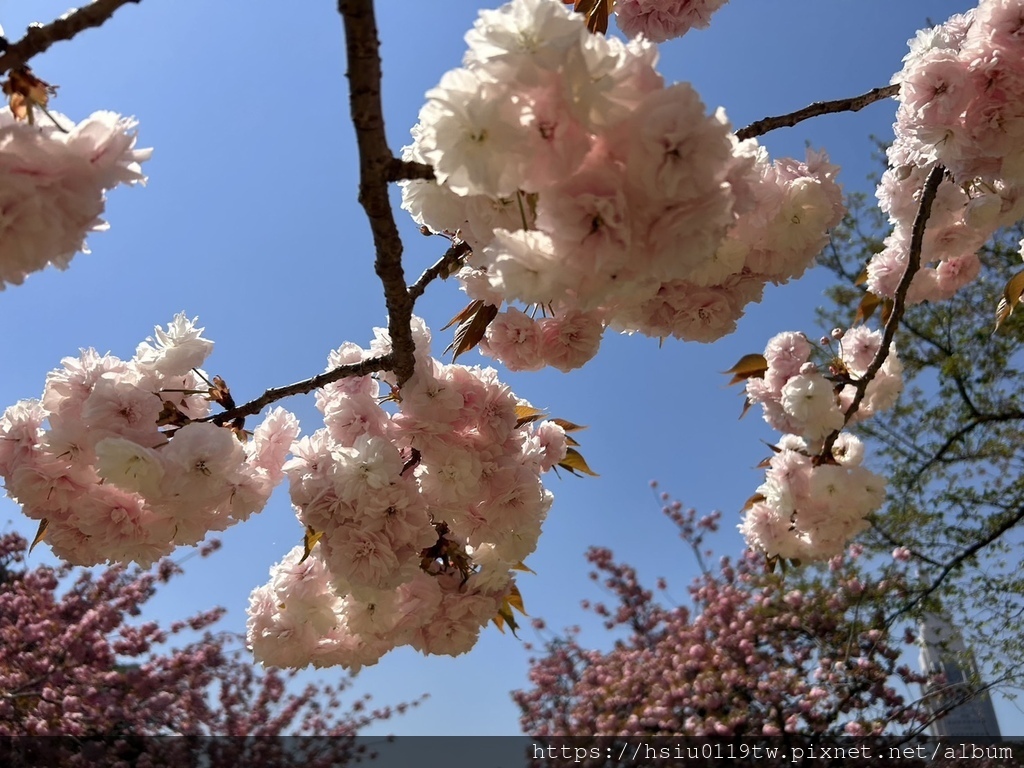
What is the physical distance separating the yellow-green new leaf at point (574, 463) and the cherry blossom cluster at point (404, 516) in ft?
0.56

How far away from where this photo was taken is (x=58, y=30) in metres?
0.71

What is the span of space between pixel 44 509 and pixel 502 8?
3.87ft

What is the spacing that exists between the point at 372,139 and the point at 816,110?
100 cm

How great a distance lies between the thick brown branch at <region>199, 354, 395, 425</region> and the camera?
1.15 m

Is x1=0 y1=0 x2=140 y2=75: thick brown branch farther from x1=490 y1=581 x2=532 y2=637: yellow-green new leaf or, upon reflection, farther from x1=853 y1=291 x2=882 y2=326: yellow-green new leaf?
x1=853 y1=291 x2=882 y2=326: yellow-green new leaf

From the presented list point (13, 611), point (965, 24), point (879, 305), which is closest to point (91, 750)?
point (13, 611)

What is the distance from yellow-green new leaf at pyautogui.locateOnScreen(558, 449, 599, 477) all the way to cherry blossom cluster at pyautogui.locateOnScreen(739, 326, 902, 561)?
0.89 metres

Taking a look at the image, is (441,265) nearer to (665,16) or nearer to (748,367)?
(665,16)

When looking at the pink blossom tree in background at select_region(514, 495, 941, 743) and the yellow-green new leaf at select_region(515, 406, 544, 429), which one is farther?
the pink blossom tree in background at select_region(514, 495, 941, 743)

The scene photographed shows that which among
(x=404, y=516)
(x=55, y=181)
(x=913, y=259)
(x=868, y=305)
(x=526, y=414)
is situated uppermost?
(x=868, y=305)

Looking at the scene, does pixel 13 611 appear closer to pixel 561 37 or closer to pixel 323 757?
pixel 323 757

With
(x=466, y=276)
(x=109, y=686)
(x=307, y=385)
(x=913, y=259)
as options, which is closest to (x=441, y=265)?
(x=466, y=276)

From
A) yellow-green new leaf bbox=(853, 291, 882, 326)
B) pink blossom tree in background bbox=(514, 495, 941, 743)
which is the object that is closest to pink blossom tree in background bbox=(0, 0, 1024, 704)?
yellow-green new leaf bbox=(853, 291, 882, 326)

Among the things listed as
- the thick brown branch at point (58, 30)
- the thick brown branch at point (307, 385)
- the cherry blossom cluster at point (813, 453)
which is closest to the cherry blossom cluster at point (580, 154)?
the thick brown branch at point (58, 30)
